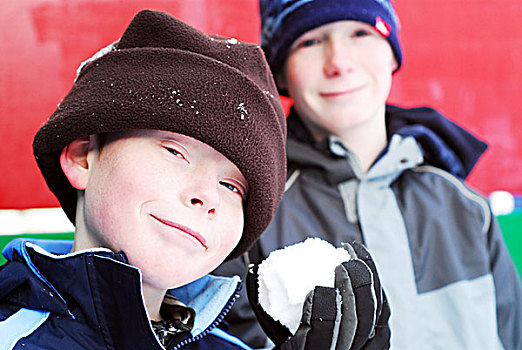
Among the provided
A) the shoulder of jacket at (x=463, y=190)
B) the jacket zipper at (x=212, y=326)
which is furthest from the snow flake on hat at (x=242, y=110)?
the shoulder of jacket at (x=463, y=190)

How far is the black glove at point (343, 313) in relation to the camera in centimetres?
93

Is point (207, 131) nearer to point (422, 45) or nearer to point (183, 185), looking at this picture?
point (183, 185)

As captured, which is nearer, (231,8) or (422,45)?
(231,8)

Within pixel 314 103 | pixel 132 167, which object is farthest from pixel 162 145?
pixel 314 103

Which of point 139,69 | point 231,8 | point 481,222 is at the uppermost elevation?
point 139,69

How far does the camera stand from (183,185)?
0.88 metres

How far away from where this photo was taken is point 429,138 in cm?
159

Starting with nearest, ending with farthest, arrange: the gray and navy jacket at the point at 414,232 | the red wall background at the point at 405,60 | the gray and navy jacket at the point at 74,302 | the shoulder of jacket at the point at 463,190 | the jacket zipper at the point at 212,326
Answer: the gray and navy jacket at the point at 74,302
the jacket zipper at the point at 212,326
the gray and navy jacket at the point at 414,232
the shoulder of jacket at the point at 463,190
the red wall background at the point at 405,60

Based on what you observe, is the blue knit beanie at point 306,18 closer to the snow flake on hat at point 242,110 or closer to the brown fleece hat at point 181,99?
the brown fleece hat at point 181,99

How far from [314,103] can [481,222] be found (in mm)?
504

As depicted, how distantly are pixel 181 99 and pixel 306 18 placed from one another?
25.1 inches

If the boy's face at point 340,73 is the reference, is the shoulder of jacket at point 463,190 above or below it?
below

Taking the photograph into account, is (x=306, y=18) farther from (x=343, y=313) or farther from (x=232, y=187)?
(x=343, y=313)

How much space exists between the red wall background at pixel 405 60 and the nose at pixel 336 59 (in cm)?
48
